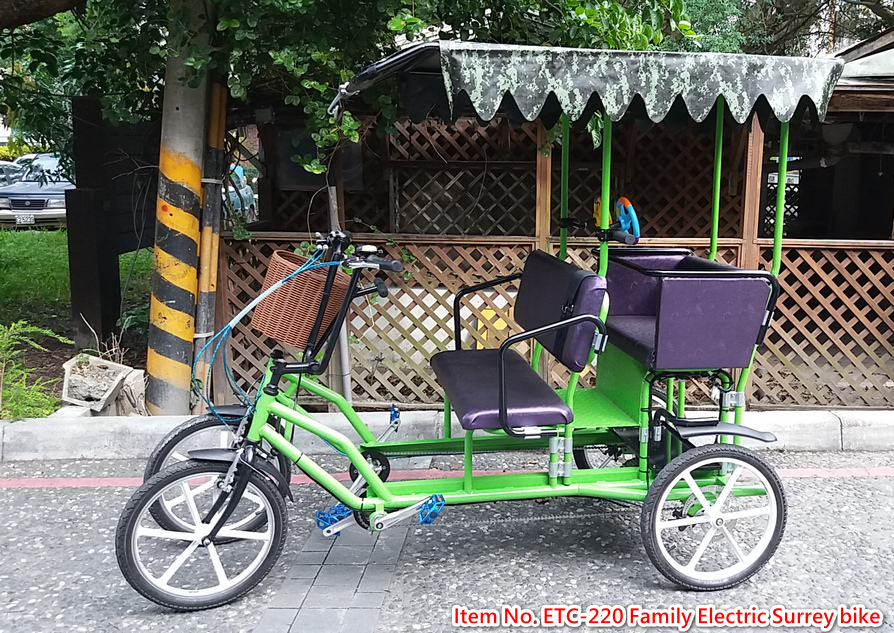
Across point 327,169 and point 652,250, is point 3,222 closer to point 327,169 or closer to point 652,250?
point 327,169

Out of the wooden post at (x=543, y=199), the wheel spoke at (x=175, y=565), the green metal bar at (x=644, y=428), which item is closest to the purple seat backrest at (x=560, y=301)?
the green metal bar at (x=644, y=428)

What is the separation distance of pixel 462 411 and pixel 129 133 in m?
4.41

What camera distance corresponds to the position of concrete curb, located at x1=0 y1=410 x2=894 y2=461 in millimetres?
4887

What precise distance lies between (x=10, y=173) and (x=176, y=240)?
56.6 ft

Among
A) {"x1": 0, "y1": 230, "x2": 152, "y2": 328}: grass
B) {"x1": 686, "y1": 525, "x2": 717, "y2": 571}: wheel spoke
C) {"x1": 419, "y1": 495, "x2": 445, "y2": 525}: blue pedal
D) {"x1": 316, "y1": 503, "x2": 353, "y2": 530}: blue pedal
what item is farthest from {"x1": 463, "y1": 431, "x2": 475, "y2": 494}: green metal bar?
{"x1": 0, "y1": 230, "x2": 152, "y2": 328}: grass

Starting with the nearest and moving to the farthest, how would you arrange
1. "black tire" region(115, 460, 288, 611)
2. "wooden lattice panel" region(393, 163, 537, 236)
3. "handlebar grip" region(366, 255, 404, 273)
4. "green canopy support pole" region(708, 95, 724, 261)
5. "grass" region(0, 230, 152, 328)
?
1. "black tire" region(115, 460, 288, 611)
2. "handlebar grip" region(366, 255, 404, 273)
3. "green canopy support pole" region(708, 95, 724, 261)
4. "grass" region(0, 230, 152, 328)
5. "wooden lattice panel" region(393, 163, 537, 236)

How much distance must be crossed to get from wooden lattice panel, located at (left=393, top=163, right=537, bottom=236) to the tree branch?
15.9ft

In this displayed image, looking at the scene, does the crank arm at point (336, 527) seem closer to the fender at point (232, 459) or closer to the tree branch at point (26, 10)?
the fender at point (232, 459)

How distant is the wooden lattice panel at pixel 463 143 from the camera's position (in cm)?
947

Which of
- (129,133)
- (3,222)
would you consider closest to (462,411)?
(129,133)

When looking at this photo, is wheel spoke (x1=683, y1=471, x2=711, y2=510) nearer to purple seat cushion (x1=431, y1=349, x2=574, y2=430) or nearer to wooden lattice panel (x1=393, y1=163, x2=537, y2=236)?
purple seat cushion (x1=431, y1=349, x2=574, y2=430)

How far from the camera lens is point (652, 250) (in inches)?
178

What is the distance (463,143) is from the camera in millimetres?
9812

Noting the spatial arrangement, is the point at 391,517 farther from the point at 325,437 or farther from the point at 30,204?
the point at 30,204
